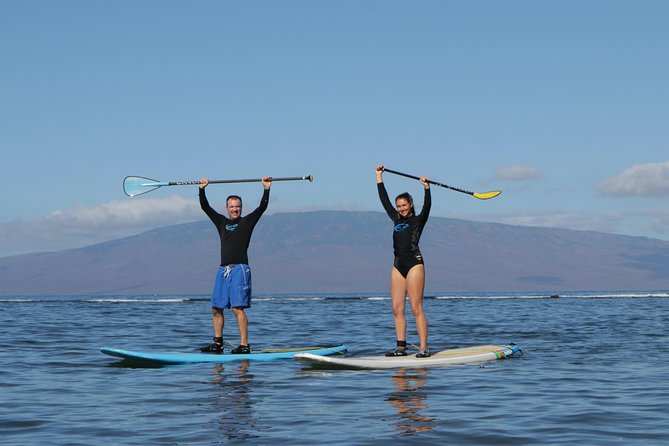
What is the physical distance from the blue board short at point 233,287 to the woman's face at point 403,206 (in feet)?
8.24

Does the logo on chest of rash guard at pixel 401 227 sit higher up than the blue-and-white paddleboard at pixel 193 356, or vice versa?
the logo on chest of rash guard at pixel 401 227

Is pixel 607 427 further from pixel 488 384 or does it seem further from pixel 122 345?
pixel 122 345

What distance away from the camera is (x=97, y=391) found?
35.0 ft

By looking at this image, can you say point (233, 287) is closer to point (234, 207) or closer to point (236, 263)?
point (236, 263)

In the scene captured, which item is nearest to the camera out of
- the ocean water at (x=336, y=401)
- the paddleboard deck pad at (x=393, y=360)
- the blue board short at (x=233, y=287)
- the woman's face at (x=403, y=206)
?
the ocean water at (x=336, y=401)

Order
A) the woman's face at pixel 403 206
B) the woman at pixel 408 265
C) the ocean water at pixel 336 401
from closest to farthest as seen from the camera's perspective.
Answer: the ocean water at pixel 336 401 < the woman at pixel 408 265 < the woman's face at pixel 403 206

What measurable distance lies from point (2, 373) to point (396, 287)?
5629 mm

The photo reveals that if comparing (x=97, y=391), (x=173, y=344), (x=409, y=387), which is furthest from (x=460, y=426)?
(x=173, y=344)

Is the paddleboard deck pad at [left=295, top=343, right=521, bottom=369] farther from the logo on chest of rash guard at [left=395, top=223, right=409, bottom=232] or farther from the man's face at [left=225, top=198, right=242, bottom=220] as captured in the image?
the man's face at [left=225, top=198, right=242, bottom=220]

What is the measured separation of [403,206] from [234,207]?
2680 mm

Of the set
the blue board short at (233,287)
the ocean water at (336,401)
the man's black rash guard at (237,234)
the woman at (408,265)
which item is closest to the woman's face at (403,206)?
the woman at (408,265)

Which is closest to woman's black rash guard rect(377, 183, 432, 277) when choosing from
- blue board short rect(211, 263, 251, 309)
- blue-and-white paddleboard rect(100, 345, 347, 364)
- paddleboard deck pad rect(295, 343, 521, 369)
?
paddleboard deck pad rect(295, 343, 521, 369)

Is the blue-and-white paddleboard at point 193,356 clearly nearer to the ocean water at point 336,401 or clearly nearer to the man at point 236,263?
the ocean water at point 336,401

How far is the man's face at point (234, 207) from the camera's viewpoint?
14.1 m
